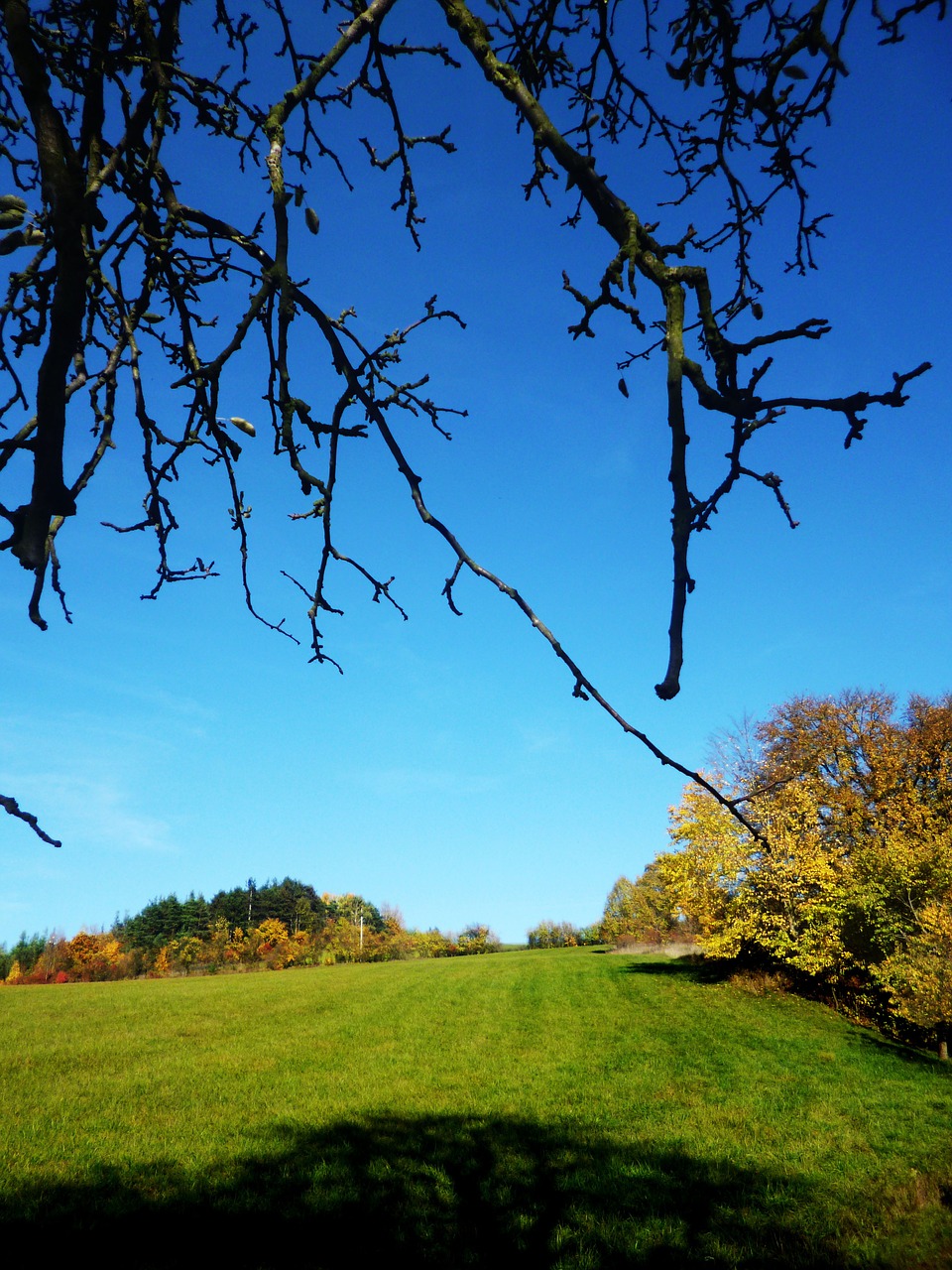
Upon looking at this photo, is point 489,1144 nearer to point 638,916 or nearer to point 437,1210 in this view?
point 437,1210

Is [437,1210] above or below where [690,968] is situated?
above

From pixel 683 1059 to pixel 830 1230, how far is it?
1038 cm

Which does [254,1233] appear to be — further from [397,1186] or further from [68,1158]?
[68,1158]

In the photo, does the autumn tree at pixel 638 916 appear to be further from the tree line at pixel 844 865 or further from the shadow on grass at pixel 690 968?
the tree line at pixel 844 865

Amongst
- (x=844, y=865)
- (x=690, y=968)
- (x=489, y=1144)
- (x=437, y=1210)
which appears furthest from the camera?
(x=690, y=968)

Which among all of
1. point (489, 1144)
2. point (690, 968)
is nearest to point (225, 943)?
point (690, 968)

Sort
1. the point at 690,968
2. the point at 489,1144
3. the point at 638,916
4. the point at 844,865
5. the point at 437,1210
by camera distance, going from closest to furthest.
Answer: the point at 437,1210 → the point at 489,1144 → the point at 844,865 → the point at 690,968 → the point at 638,916

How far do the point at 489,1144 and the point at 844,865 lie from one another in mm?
14420

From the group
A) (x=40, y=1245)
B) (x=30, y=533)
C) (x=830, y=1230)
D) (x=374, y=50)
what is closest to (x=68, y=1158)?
(x=40, y=1245)

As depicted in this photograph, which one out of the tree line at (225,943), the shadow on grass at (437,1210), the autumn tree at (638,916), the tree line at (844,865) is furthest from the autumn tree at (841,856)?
the tree line at (225,943)

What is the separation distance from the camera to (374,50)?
7.36 feet

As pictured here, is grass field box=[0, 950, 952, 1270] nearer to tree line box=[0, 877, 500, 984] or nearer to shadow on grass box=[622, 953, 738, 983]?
shadow on grass box=[622, 953, 738, 983]

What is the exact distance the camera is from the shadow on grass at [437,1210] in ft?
22.3

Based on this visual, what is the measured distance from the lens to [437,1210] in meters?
7.88
